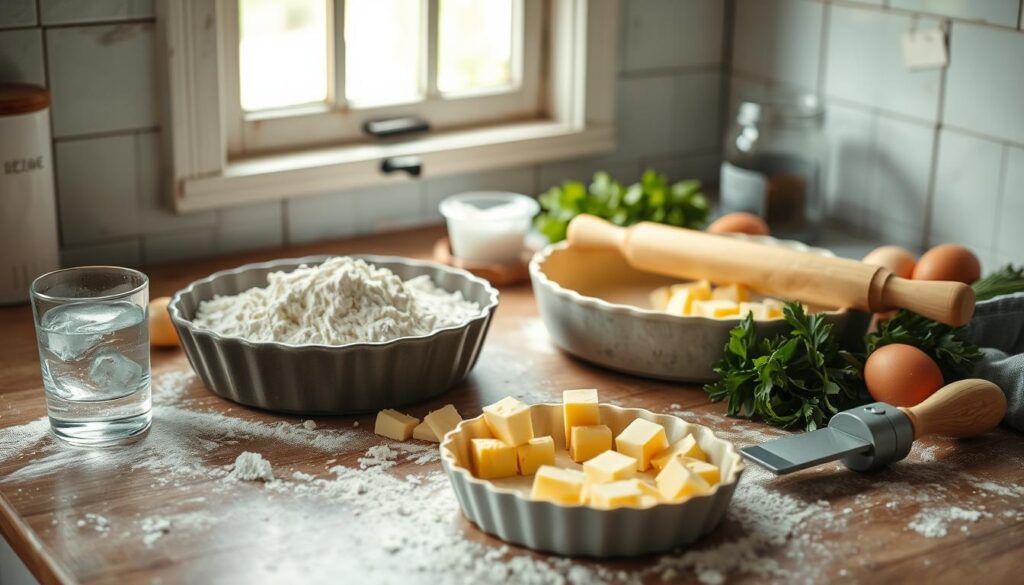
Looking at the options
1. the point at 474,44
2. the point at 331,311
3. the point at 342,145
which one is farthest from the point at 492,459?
the point at 474,44

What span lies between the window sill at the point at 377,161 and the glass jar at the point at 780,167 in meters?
0.23

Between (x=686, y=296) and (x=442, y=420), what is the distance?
0.33 m

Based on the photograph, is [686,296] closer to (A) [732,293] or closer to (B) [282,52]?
(A) [732,293]

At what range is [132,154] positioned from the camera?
160 centimetres

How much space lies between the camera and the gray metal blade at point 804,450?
3.57ft

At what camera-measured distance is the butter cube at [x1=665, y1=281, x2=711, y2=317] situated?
1.35m

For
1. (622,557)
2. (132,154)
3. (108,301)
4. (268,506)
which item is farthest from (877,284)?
(132,154)

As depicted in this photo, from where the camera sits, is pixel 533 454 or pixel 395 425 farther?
pixel 395 425

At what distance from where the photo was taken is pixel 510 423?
42.1 inches

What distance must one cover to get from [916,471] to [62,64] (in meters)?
1.10

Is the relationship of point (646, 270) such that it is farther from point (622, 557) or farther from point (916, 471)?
point (622, 557)

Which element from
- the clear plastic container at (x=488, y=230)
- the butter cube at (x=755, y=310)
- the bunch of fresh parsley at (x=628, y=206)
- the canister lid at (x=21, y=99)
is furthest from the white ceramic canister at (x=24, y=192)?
the butter cube at (x=755, y=310)

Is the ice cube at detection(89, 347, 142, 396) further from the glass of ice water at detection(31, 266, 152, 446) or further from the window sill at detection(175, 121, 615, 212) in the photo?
the window sill at detection(175, 121, 615, 212)

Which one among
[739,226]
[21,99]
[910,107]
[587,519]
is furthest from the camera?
[910,107]
